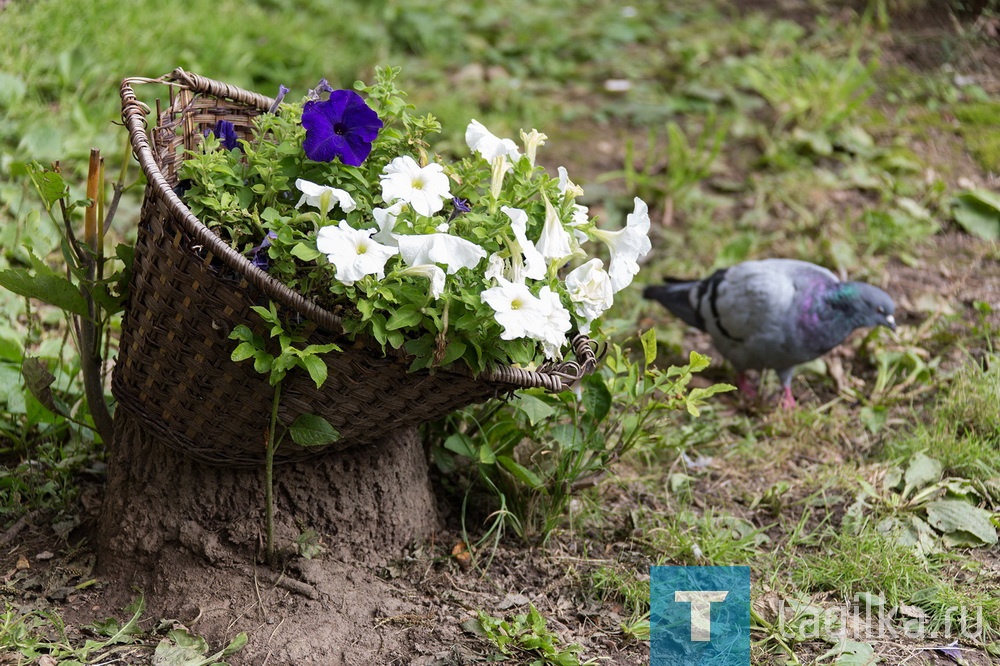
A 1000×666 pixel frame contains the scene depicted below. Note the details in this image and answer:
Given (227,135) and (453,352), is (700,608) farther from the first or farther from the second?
(227,135)

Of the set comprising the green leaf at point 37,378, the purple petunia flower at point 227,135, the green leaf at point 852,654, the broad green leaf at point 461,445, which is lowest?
the green leaf at point 852,654

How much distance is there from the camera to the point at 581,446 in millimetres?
2379

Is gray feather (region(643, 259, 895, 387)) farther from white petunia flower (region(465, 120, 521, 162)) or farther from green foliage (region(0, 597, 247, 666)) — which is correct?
green foliage (region(0, 597, 247, 666))

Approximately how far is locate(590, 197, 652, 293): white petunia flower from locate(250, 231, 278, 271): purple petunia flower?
655mm

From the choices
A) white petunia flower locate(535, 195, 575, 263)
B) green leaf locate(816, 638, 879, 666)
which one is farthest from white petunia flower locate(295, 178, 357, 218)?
green leaf locate(816, 638, 879, 666)

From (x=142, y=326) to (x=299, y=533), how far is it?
0.61m

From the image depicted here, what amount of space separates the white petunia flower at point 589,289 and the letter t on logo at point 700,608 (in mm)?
785

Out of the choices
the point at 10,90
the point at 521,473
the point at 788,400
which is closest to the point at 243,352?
the point at 521,473

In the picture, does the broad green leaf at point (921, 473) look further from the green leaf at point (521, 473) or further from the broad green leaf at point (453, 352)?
the broad green leaf at point (453, 352)

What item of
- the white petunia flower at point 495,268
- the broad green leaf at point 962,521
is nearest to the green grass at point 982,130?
the broad green leaf at point 962,521

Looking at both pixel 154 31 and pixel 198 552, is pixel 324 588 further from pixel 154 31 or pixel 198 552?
pixel 154 31

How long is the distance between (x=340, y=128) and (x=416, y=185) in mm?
207

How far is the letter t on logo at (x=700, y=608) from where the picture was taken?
2.21m

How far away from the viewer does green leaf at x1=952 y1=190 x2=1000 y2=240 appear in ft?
13.3
